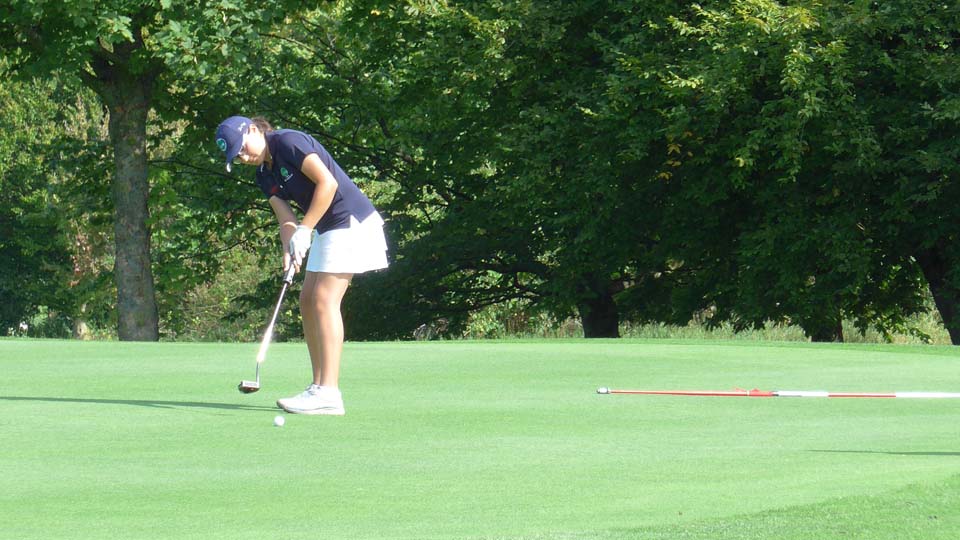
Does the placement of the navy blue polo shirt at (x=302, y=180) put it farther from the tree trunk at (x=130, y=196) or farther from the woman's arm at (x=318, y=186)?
the tree trunk at (x=130, y=196)

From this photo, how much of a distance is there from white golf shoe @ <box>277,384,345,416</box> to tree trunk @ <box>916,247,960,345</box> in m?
16.2

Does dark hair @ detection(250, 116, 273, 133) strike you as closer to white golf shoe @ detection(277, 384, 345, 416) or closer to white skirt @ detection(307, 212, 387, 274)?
white skirt @ detection(307, 212, 387, 274)

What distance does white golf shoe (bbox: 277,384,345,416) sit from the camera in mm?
7410

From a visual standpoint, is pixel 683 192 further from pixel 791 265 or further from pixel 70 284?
pixel 70 284

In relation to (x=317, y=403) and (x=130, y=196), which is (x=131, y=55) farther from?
(x=317, y=403)

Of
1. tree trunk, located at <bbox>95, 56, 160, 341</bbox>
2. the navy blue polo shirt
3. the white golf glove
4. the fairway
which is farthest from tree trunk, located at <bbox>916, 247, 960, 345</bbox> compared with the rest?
the white golf glove

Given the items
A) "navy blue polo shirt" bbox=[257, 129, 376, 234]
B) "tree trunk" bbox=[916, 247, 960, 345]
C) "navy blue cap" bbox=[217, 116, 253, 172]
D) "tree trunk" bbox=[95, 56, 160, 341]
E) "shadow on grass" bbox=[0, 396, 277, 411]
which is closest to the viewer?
"navy blue cap" bbox=[217, 116, 253, 172]

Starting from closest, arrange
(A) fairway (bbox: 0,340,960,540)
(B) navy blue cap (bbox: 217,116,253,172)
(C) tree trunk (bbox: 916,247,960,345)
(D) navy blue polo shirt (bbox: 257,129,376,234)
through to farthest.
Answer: (A) fairway (bbox: 0,340,960,540)
(B) navy blue cap (bbox: 217,116,253,172)
(D) navy blue polo shirt (bbox: 257,129,376,234)
(C) tree trunk (bbox: 916,247,960,345)

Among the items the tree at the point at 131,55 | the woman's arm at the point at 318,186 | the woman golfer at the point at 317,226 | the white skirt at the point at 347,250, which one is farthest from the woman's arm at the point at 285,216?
the tree at the point at 131,55

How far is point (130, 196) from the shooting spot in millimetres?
24703

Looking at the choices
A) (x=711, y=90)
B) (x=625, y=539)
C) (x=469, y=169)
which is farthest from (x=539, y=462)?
(x=469, y=169)

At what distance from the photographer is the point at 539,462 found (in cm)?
576

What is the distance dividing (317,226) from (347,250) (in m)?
0.24

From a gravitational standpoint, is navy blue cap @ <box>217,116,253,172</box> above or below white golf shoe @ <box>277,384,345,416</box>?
above
